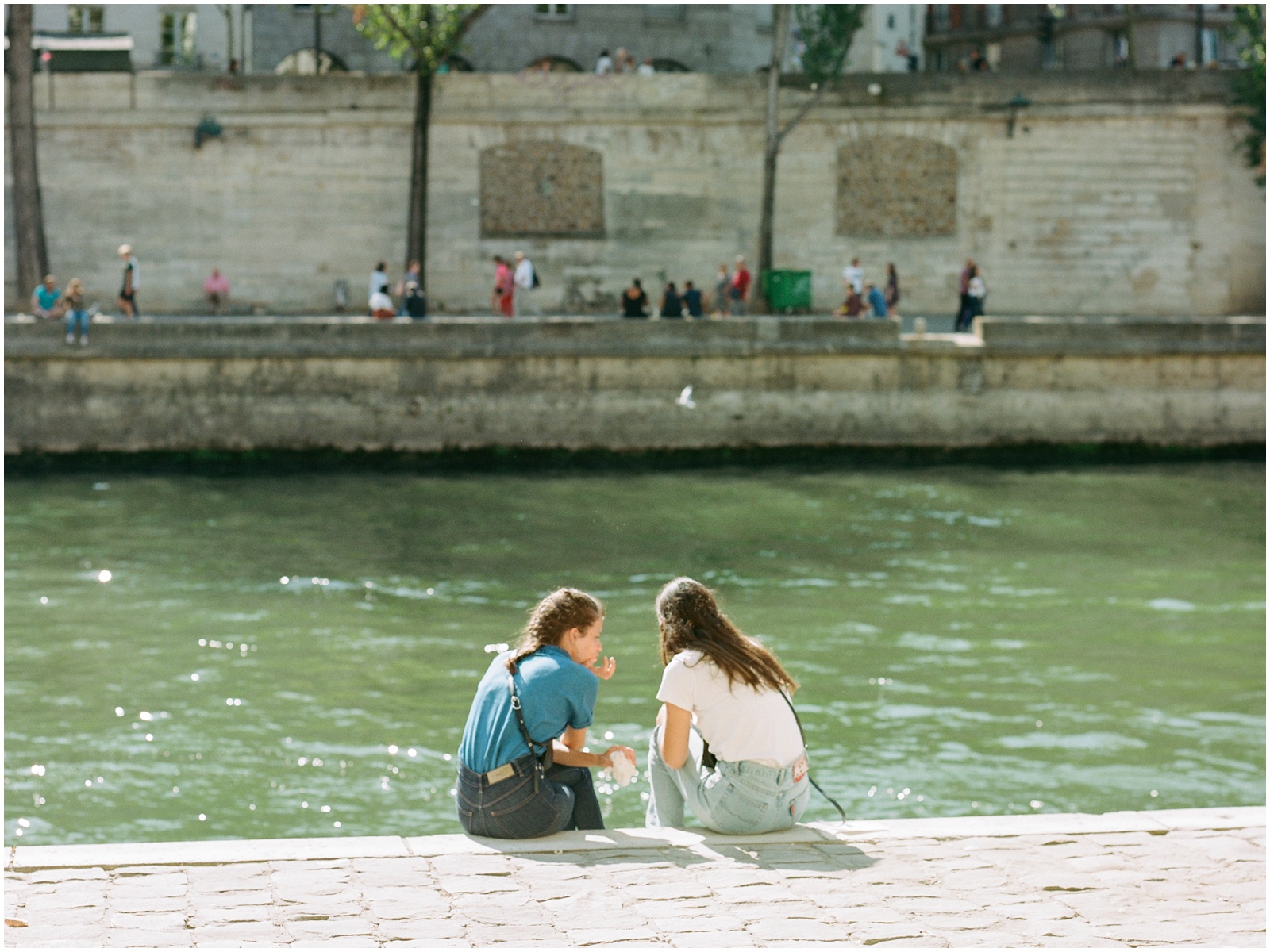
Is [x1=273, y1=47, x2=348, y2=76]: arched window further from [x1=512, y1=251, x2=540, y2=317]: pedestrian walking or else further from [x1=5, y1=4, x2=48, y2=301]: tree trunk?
[x1=512, y1=251, x2=540, y2=317]: pedestrian walking

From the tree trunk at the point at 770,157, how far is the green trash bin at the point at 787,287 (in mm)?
125

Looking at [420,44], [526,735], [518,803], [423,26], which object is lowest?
[518,803]

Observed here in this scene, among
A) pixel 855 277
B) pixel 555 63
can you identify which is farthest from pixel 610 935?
pixel 555 63

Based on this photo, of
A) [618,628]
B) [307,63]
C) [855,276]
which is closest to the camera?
[618,628]

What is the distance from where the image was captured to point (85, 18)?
39.8m

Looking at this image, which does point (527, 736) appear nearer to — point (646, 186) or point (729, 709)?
point (729, 709)

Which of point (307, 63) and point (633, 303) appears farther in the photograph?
point (307, 63)

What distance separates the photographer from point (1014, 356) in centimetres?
2341

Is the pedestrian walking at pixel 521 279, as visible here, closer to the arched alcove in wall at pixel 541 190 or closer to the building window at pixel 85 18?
the arched alcove in wall at pixel 541 190

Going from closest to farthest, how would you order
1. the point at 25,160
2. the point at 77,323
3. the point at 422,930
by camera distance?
1. the point at 422,930
2. the point at 77,323
3. the point at 25,160

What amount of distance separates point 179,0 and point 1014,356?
24.8m

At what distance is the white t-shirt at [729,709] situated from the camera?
18.0ft

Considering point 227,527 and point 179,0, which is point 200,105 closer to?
point 179,0

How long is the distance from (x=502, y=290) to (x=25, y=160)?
7.31 m
